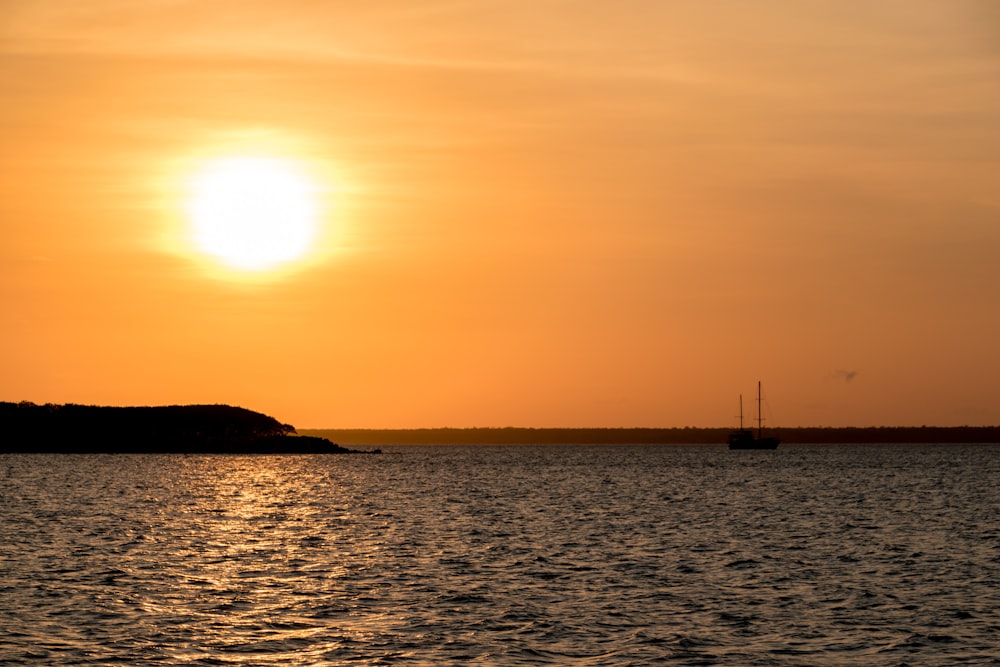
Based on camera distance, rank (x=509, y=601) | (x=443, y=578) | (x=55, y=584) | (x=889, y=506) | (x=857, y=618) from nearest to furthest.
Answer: (x=857, y=618)
(x=509, y=601)
(x=55, y=584)
(x=443, y=578)
(x=889, y=506)

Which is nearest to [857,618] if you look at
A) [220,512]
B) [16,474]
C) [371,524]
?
[371,524]

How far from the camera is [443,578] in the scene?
187ft

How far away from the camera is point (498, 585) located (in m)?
54.3

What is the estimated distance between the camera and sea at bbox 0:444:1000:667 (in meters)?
39.5

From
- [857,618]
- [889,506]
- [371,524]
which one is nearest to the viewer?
[857,618]

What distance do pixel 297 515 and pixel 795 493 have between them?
63856 millimetres

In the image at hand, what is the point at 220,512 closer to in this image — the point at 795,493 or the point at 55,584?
the point at 55,584

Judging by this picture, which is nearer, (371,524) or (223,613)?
(223,613)

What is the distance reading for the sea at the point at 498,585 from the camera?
39.5 m

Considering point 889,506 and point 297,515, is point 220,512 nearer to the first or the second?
point 297,515

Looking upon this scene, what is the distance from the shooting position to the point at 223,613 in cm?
4603

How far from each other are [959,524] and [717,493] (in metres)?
51.0

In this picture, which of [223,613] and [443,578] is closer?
[223,613]

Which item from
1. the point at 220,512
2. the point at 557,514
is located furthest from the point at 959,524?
the point at 220,512
